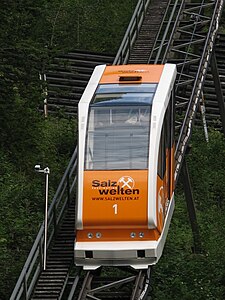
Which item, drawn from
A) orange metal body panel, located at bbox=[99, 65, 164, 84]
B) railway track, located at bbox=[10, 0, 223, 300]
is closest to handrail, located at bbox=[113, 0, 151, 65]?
railway track, located at bbox=[10, 0, 223, 300]

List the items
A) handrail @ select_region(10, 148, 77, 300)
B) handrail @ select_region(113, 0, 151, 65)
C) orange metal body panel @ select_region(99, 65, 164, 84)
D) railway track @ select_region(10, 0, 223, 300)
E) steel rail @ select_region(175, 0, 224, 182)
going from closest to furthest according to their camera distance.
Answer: handrail @ select_region(10, 148, 77, 300) < railway track @ select_region(10, 0, 223, 300) < orange metal body panel @ select_region(99, 65, 164, 84) < steel rail @ select_region(175, 0, 224, 182) < handrail @ select_region(113, 0, 151, 65)

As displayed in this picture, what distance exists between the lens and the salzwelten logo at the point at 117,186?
19484 mm

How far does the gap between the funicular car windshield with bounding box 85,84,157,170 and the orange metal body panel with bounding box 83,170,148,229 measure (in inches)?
11.4

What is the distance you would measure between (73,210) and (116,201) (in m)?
3.39

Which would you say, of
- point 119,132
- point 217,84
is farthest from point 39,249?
point 217,84

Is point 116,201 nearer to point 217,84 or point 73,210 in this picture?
point 73,210

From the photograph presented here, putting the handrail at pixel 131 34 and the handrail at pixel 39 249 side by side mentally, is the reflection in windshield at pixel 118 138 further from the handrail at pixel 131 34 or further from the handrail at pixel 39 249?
the handrail at pixel 131 34

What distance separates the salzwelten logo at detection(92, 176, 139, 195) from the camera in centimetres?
1948

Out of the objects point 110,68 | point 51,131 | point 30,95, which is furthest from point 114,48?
point 110,68

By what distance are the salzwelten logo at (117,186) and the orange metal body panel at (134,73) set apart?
9.29ft

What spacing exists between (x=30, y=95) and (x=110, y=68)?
3.70 m

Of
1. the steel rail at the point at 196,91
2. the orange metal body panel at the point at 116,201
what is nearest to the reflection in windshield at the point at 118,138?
the orange metal body panel at the point at 116,201

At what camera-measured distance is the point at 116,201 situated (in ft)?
63.7

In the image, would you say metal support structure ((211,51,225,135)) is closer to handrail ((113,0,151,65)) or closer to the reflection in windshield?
handrail ((113,0,151,65))
